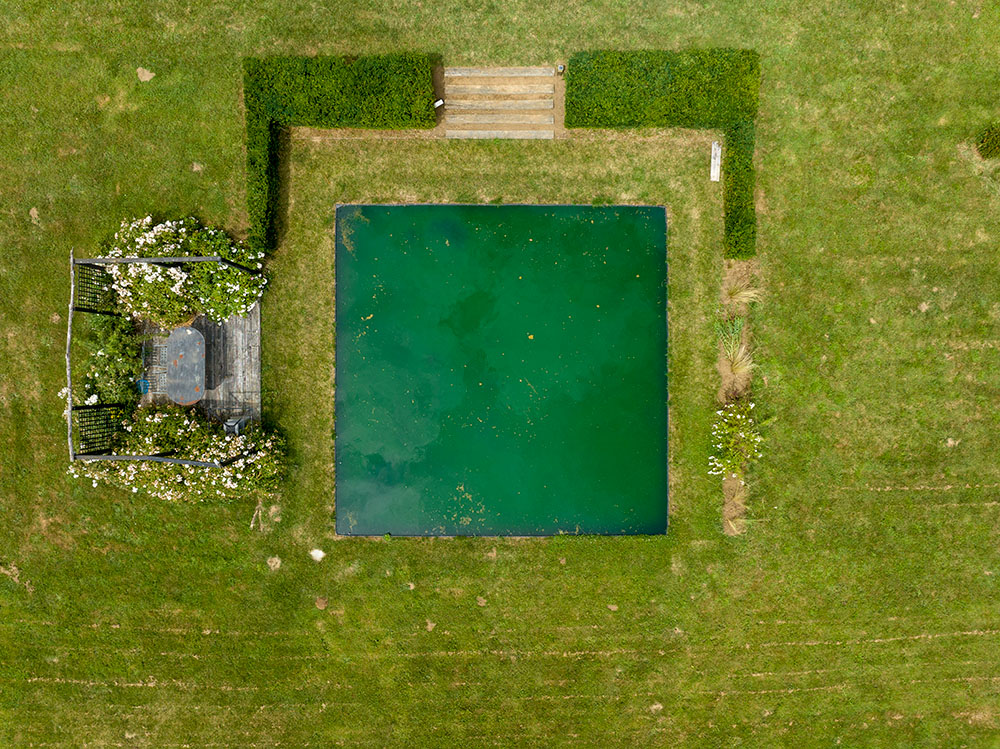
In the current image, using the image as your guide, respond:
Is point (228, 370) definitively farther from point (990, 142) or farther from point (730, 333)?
point (990, 142)

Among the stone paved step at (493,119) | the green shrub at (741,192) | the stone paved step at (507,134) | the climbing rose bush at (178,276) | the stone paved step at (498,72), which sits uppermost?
the stone paved step at (498,72)

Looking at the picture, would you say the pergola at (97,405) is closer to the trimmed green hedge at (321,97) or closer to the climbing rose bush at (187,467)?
the climbing rose bush at (187,467)

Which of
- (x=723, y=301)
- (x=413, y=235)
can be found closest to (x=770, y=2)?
(x=723, y=301)

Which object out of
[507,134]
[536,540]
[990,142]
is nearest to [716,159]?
[507,134]

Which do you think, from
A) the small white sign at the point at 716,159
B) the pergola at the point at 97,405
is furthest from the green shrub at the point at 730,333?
the pergola at the point at 97,405

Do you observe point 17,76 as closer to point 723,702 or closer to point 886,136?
point 886,136

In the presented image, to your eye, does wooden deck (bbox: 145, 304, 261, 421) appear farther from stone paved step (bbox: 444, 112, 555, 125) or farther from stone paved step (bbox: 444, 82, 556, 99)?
stone paved step (bbox: 444, 82, 556, 99)

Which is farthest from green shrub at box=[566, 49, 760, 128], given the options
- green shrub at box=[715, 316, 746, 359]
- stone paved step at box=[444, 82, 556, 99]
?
→ green shrub at box=[715, 316, 746, 359]
